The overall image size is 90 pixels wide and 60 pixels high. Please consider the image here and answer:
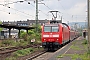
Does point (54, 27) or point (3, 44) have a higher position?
point (54, 27)

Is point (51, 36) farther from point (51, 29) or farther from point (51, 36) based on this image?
point (51, 29)

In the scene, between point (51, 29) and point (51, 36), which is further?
point (51, 29)

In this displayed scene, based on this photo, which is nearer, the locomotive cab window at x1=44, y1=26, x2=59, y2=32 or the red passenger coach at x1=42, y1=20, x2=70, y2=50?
the red passenger coach at x1=42, y1=20, x2=70, y2=50

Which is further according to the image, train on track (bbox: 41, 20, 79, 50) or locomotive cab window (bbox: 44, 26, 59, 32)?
locomotive cab window (bbox: 44, 26, 59, 32)

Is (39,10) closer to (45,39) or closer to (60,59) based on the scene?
(45,39)

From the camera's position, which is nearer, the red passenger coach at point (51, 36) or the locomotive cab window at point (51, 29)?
the red passenger coach at point (51, 36)

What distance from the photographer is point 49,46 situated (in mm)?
25953

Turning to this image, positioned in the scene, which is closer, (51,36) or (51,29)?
(51,36)

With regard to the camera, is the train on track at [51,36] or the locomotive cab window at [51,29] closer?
the train on track at [51,36]

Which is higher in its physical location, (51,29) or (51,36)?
(51,29)

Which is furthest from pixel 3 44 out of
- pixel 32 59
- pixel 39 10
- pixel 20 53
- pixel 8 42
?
pixel 32 59

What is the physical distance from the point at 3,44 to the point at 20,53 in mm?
13789

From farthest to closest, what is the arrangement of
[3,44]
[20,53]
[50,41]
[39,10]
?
[39,10] → [3,44] → [50,41] → [20,53]

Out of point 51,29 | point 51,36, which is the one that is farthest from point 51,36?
point 51,29
